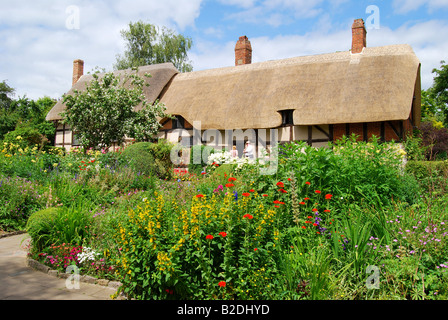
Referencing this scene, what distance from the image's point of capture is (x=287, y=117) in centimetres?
1375

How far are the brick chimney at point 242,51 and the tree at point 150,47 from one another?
7690 millimetres

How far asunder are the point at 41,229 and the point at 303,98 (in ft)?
35.7

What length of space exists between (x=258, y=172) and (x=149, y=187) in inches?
156

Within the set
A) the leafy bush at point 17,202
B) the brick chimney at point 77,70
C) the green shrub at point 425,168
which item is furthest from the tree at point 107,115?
the green shrub at point 425,168

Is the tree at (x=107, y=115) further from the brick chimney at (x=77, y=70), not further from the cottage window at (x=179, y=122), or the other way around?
the brick chimney at (x=77, y=70)

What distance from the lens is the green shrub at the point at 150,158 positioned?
10211mm

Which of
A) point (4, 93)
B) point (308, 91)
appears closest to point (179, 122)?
point (308, 91)

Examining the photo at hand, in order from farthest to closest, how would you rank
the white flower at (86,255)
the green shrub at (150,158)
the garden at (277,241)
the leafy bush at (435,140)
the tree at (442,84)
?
the tree at (442,84), the leafy bush at (435,140), the green shrub at (150,158), the white flower at (86,255), the garden at (277,241)

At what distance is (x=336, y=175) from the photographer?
458 cm

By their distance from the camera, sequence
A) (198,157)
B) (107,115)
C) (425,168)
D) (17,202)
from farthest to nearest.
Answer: (107,115) < (198,157) < (425,168) < (17,202)

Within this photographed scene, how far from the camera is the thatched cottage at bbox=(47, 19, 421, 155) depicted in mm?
12062

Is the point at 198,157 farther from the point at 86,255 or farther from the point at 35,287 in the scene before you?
the point at 35,287

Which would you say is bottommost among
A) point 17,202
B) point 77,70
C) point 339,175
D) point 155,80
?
point 17,202
